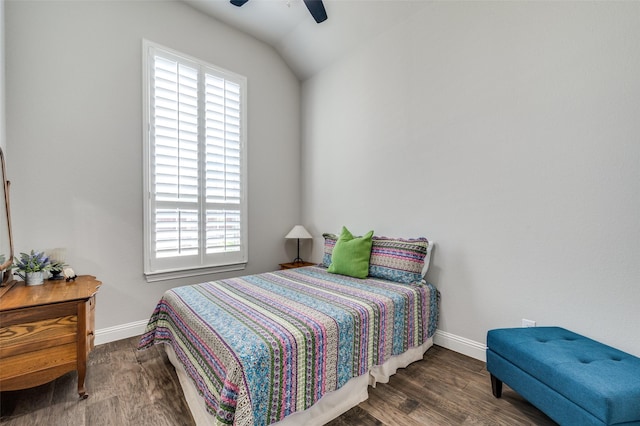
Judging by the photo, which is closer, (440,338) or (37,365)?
(37,365)

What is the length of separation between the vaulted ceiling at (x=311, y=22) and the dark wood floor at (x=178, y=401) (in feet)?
10.9

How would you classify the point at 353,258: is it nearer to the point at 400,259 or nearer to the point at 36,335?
the point at 400,259

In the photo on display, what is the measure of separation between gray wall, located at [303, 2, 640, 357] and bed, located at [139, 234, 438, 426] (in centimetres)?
57

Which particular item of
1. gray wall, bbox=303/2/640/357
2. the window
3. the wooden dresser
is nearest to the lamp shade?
the window

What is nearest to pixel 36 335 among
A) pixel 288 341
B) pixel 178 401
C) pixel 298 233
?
pixel 178 401

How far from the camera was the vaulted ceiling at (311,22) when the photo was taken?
2852mm

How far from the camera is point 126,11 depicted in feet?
8.75

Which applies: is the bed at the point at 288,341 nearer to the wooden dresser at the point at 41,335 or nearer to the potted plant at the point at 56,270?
the wooden dresser at the point at 41,335

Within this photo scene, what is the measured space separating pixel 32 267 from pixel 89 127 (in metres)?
1.29

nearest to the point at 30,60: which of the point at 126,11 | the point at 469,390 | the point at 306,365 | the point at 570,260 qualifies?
the point at 126,11

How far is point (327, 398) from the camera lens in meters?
1.59

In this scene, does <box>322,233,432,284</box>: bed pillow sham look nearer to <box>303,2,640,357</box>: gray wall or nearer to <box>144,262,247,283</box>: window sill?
<box>303,2,640,357</box>: gray wall

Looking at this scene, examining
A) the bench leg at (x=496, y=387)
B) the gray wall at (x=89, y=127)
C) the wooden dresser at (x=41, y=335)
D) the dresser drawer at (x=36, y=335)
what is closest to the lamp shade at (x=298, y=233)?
the gray wall at (x=89, y=127)

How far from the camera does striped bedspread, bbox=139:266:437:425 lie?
1.25 meters
